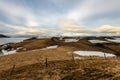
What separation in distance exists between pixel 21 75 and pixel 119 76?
612 inches

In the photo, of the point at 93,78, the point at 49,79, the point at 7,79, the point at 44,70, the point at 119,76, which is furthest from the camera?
the point at 44,70

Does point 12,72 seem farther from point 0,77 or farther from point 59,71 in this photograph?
point 59,71

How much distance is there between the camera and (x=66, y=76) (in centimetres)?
2781

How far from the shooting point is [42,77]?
2883 centimetres

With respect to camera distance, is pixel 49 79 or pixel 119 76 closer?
pixel 119 76

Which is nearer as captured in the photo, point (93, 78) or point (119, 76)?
point (119, 76)

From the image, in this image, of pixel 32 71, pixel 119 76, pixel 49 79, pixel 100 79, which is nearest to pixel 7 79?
pixel 32 71

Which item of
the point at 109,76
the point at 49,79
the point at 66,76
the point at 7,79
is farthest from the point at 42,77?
the point at 109,76

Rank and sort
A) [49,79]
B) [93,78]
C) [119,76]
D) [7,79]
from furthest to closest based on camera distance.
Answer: [7,79]
[49,79]
[93,78]
[119,76]

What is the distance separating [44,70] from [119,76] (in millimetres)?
13484

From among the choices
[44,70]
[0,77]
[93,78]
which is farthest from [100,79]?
[0,77]

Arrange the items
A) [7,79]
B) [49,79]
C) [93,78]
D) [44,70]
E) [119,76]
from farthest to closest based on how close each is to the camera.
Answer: [44,70] → [7,79] → [49,79] → [93,78] → [119,76]

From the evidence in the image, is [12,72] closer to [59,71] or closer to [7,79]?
[7,79]

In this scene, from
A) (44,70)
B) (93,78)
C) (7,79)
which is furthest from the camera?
(44,70)
